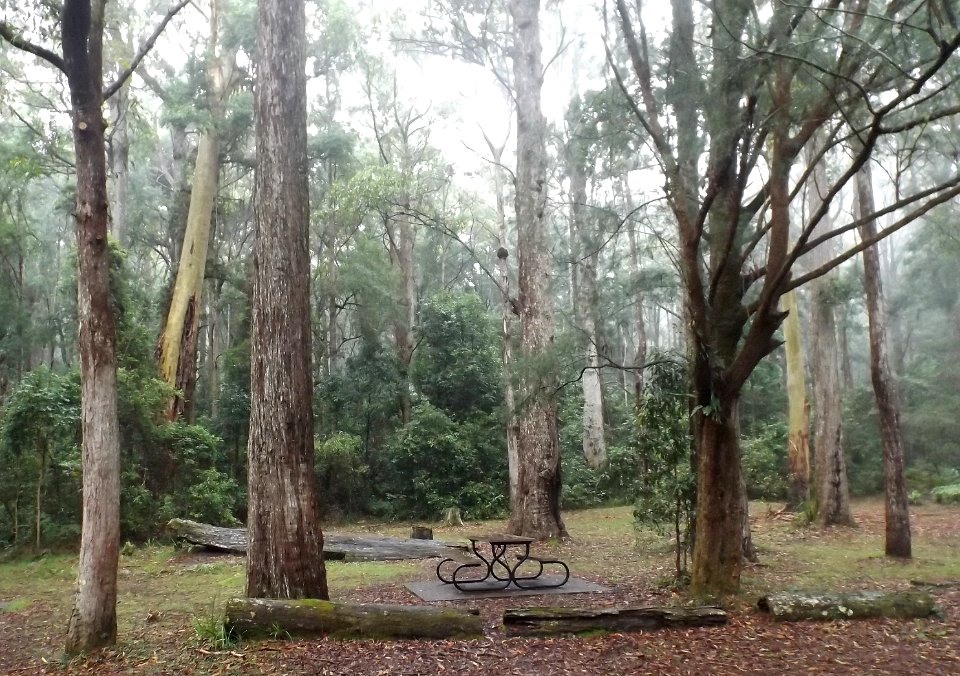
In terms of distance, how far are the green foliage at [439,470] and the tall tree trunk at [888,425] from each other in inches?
431

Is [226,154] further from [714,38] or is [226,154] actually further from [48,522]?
[714,38]

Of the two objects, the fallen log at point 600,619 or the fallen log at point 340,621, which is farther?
the fallen log at point 600,619

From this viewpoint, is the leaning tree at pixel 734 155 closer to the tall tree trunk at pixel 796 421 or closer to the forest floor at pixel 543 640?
the forest floor at pixel 543 640

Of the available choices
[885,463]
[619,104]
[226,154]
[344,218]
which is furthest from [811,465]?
[226,154]

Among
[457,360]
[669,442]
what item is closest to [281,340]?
[669,442]

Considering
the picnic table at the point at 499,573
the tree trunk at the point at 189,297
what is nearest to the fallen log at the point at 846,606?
the picnic table at the point at 499,573

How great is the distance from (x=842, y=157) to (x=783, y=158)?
10601 mm

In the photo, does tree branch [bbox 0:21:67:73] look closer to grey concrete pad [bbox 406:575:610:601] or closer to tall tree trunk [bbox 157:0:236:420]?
grey concrete pad [bbox 406:575:610:601]

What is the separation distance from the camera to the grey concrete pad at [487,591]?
27.8 feet

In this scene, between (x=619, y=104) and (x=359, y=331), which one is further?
(x=359, y=331)

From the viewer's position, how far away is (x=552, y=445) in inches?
524

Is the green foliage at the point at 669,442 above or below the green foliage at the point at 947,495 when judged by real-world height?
above

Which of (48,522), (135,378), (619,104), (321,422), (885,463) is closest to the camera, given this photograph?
(619,104)

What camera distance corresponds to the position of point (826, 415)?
14.5 metres
